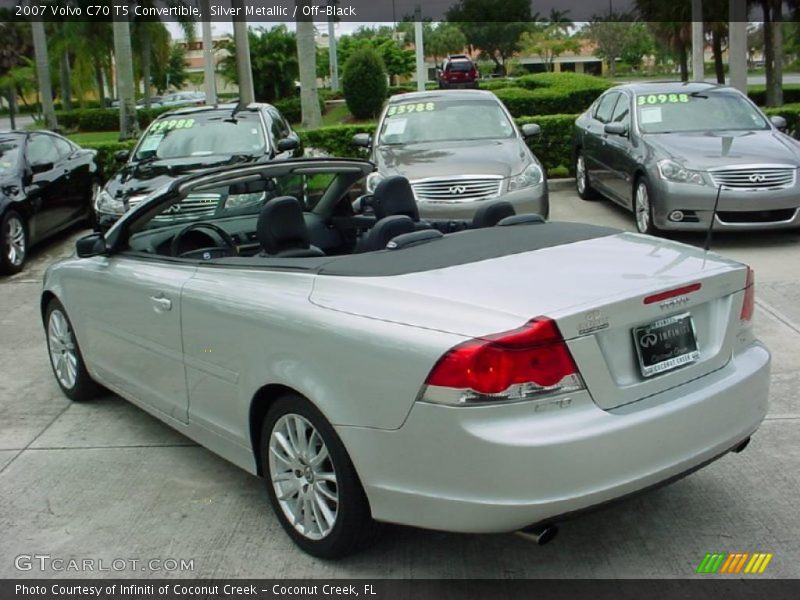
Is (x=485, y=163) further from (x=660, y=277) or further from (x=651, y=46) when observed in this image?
(x=651, y=46)

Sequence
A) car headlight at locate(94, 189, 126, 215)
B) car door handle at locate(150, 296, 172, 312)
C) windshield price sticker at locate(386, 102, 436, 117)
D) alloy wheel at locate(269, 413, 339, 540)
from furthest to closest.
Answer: windshield price sticker at locate(386, 102, 436, 117) < car headlight at locate(94, 189, 126, 215) < car door handle at locate(150, 296, 172, 312) < alloy wheel at locate(269, 413, 339, 540)

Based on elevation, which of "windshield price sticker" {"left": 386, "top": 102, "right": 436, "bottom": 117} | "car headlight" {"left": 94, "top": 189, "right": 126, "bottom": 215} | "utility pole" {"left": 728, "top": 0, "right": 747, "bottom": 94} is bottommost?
"car headlight" {"left": 94, "top": 189, "right": 126, "bottom": 215}

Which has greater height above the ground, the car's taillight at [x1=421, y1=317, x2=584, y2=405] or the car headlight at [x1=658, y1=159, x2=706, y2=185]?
the car headlight at [x1=658, y1=159, x2=706, y2=185]

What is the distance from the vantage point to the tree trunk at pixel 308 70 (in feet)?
64.5

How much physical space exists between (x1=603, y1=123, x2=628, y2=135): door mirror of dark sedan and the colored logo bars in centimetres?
743

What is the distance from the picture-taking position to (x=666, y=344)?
3.29 metres

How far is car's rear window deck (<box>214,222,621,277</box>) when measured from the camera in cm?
356

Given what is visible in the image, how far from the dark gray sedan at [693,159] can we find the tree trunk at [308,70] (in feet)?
31.1

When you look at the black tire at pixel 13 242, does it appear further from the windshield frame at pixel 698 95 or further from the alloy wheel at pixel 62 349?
the windshield frame at pixel 698 95

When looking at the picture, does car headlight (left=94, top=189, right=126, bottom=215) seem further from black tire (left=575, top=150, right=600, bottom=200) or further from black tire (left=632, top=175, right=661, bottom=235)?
black tire (left=575, top=150, right=600, bottom=200)

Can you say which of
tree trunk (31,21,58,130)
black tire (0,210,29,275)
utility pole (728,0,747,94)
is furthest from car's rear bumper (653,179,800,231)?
tree trunk (31,21,58,130)

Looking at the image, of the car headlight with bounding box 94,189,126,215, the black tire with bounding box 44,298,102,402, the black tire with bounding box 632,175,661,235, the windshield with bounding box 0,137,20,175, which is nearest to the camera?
the black tire with bounding box 44,298,102,402

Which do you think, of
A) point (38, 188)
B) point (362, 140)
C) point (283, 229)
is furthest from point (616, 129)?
point (283, 229)

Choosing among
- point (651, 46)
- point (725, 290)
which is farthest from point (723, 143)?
point (651, 46)
